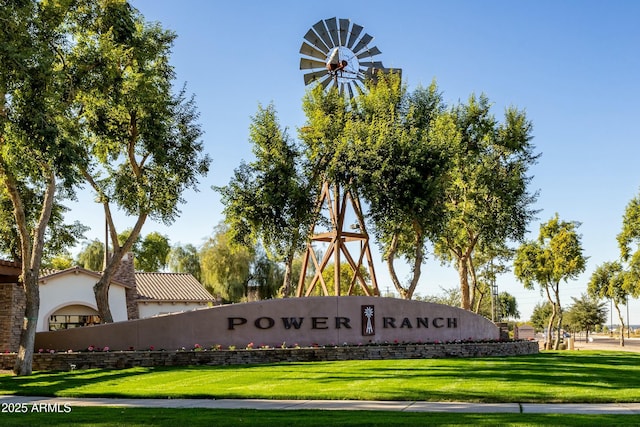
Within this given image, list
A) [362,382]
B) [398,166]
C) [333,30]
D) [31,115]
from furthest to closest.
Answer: [333,30] → [398,166] → [31,115] → [362,382]

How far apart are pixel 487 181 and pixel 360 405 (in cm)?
2595

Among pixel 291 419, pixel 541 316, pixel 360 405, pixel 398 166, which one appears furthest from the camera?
pixel 541 316

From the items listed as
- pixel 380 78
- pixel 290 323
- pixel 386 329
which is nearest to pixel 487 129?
pixel 380 78

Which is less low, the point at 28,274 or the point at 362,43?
the point at 362,43

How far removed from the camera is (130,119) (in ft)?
86.5

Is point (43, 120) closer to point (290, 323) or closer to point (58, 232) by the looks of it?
point (290, 323)

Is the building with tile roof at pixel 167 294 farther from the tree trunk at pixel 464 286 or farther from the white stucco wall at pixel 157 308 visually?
the tree trunk at pixel 464 286

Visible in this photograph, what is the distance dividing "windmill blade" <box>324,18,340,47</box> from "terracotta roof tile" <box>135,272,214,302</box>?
2435 centimetres

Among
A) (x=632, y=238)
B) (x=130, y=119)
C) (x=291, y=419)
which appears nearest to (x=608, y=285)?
(x=632, y=238)

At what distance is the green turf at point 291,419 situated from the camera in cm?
988

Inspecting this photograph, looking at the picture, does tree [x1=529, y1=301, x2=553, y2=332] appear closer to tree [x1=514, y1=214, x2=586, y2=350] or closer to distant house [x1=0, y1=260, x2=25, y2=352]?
tree [x1=514, y1=214, x2=586, y2=350]

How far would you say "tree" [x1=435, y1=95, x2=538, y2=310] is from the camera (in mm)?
36250

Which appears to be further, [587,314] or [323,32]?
[587,314]

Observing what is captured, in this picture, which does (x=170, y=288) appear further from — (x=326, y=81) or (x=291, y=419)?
(x=291, y=419)
